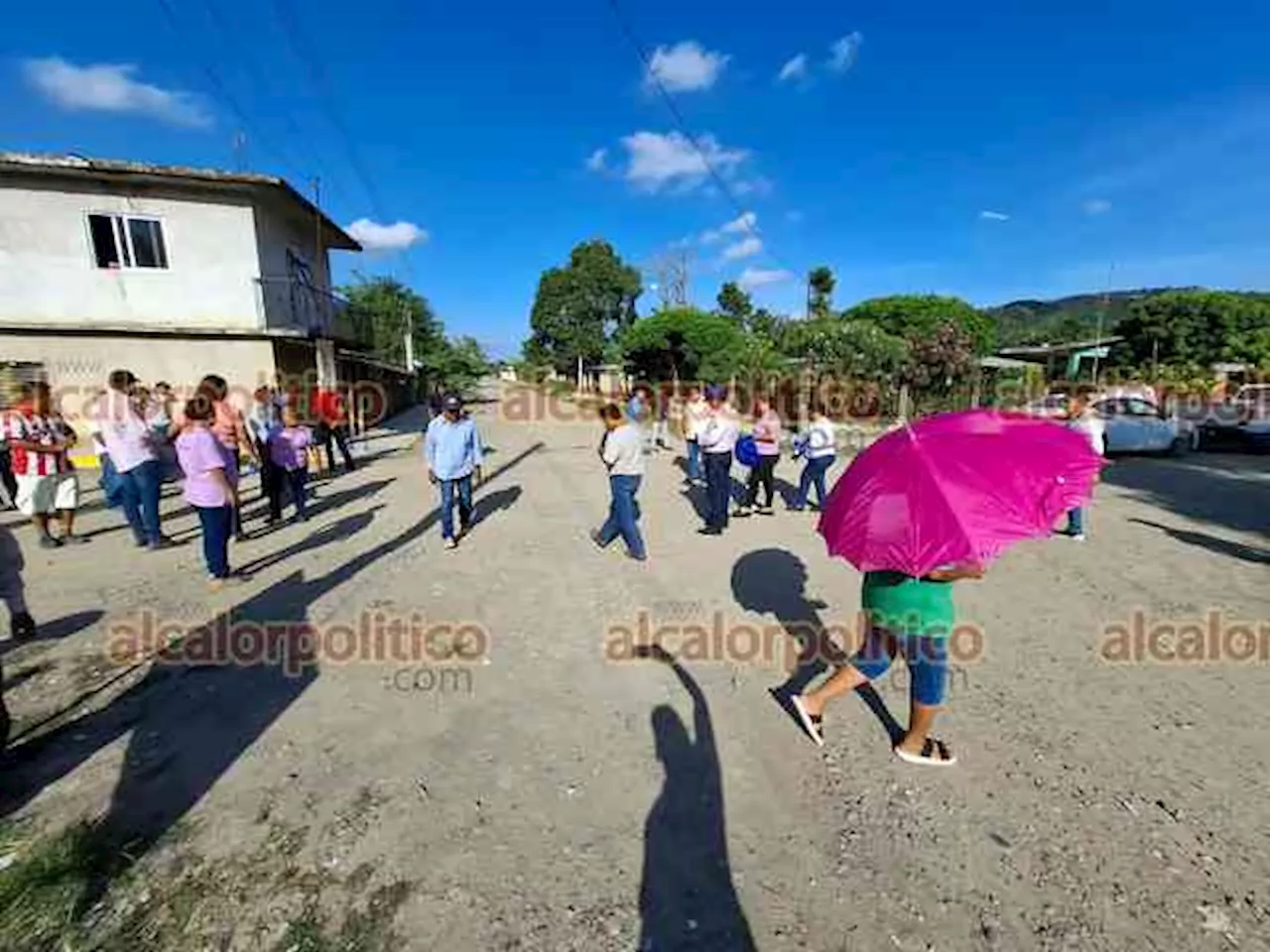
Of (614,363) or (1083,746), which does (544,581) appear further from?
(614,363)

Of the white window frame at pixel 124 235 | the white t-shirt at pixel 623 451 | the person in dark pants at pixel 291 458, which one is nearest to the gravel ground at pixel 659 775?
the white t-shirt at pixel 623 451

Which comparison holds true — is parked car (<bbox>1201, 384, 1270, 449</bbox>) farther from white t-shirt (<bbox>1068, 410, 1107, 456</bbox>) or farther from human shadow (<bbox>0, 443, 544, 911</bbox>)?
human shadow (<bbox>0, 443, 544, 911</bbox>)

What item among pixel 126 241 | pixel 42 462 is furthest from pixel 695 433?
pixel 126 241

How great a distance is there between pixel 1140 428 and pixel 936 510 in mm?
14864

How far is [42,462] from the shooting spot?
628 centimetres

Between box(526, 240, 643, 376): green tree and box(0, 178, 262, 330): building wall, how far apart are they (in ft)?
128

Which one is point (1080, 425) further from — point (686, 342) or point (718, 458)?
point (686, 342)

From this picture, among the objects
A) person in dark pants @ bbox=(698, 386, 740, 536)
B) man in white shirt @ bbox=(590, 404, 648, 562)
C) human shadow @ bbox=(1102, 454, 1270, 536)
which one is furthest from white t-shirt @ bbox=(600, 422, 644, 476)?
human shadow @ bbox=(1102, 454, 1270, 536)

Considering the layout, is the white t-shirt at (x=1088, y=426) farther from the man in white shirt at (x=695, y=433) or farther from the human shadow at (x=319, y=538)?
the human shadow at (x=319, y=538)

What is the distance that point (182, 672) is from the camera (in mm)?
3877

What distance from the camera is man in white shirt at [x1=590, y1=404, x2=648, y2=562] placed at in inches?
231

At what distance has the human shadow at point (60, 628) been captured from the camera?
168 inches

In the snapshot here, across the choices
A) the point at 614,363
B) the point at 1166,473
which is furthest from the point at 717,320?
the point at 1166,473

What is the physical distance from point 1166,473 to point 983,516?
41.1 ft
